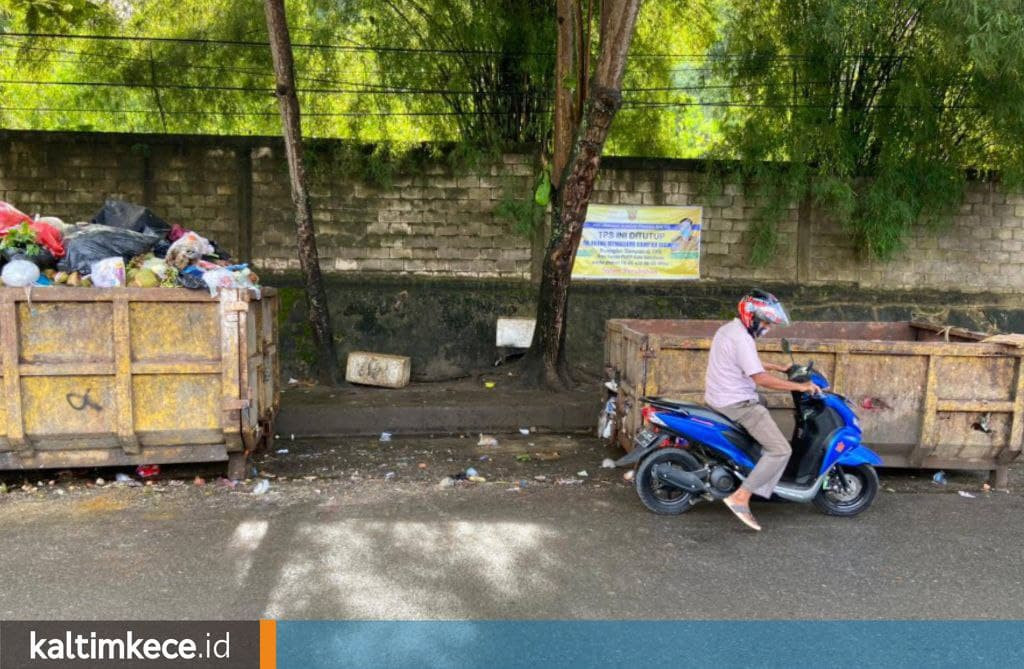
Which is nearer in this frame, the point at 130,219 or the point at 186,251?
the point at 186,251

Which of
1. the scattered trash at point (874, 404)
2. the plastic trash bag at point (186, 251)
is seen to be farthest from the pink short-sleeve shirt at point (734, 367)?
the plastic trash bag at point (186, 251)

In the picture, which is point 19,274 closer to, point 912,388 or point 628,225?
point 912,388

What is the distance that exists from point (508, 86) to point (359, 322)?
367 centimetres

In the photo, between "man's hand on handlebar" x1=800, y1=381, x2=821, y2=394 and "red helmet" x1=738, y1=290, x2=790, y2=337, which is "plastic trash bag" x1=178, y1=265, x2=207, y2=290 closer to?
"red helmet" x1=738, y1=290, x2=790, y2=337

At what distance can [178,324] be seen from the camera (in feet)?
17.1

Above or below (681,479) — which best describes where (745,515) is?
below

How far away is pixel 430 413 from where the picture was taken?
297 inches

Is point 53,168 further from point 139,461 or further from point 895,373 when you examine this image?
point 895,373

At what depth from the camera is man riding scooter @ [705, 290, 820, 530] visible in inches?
184

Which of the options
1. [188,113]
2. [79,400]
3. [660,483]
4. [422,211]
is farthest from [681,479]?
[188,113]

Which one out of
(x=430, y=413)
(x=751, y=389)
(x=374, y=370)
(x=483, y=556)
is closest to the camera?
(x=483, y=556)

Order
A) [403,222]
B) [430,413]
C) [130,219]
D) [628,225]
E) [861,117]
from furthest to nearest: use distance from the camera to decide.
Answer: [628,225] < [403,222] < [861,117] < [430,413] < [130,219]

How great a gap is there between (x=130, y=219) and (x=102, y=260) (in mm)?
1084

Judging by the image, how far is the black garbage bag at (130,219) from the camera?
249 inches
